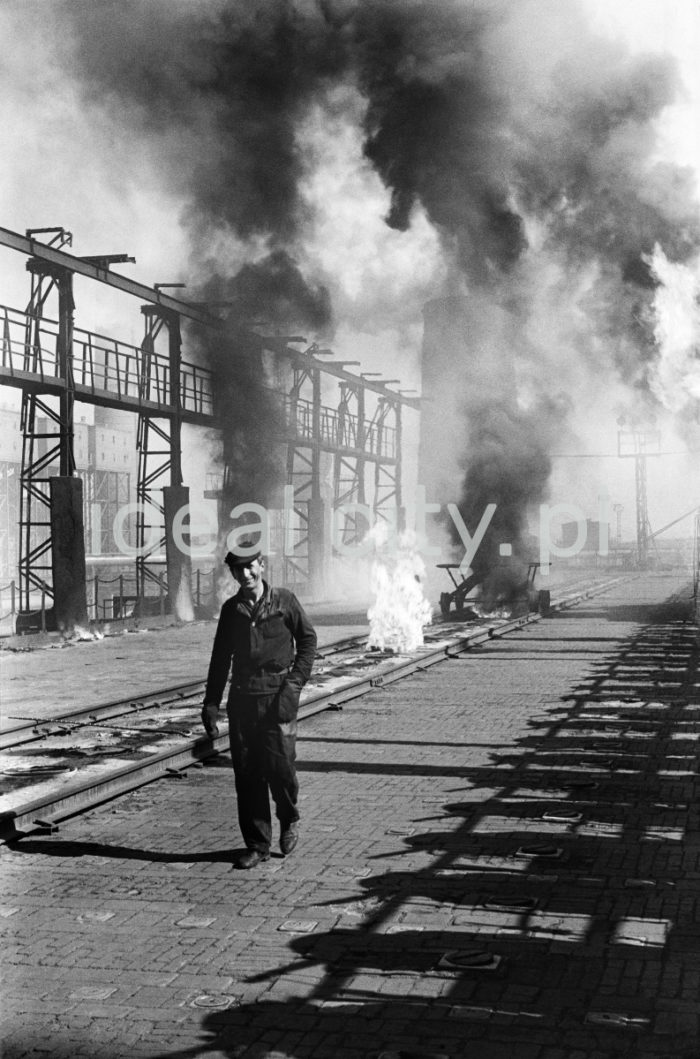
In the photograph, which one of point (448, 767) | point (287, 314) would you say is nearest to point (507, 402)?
point (287, 314)

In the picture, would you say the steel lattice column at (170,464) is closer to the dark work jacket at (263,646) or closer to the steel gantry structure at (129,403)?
the steel gantry structure at (129,403)

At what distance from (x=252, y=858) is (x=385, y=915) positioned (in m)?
1.22

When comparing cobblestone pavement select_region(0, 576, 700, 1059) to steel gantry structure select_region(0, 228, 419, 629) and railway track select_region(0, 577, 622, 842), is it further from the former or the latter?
steel gantry structure select_region(0, 228, 419, 629)

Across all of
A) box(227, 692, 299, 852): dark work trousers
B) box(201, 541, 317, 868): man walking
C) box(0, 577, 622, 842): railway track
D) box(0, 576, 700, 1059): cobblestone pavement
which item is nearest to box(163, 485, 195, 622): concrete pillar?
box(0, 577, 622, 842): railway track

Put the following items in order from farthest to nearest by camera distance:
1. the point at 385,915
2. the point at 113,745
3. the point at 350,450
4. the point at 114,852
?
the point at 350,450
the point at 113,745
the point at 114,852
the point at 385,915

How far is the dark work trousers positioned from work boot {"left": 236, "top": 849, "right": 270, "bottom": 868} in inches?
1.1

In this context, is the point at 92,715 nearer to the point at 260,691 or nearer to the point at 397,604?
the point at 260,691

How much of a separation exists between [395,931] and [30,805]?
3.48 m

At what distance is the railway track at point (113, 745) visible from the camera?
8367mm

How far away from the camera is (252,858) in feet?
21.8

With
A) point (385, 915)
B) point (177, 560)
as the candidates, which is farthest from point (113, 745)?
point (177, 560)

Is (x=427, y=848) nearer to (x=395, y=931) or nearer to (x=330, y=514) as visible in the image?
(x=395, y=931)

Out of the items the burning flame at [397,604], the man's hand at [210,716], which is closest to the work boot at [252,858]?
the man's hand at [210,716]

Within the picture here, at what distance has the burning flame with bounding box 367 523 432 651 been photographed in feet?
69.8
